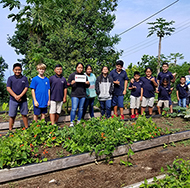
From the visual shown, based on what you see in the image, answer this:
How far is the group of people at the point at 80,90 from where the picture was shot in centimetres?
495

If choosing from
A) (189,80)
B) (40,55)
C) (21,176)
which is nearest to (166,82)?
(189,80)

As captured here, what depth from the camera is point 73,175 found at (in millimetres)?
3422

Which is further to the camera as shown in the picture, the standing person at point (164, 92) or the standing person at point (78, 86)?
the standing person at point (164, 92)

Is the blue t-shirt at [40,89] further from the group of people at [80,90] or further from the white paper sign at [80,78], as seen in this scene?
the white paper sign at [80,78]

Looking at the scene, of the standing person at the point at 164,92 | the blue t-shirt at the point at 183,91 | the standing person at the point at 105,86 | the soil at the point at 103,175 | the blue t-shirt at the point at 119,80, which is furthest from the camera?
the blue t-shirt at the point at 183,91

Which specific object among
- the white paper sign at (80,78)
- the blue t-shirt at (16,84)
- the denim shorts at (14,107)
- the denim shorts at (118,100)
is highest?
the white paper sign at (80,78)

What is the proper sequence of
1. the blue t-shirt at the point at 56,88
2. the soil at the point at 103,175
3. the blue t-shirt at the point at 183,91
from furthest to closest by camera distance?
1. the blue t-shirt at the point at 183,91
2. the blue t-shirt at the point at 56,88
3. the soil at the point at 103,175

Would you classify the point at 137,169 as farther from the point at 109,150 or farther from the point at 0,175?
the point at 0,175

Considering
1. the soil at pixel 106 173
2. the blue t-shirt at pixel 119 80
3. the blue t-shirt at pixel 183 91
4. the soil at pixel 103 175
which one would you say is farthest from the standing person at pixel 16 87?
the blue t-shirt at pixel 183 91

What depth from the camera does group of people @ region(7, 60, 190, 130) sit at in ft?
16.3

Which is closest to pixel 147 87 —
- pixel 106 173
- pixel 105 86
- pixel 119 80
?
pixel 119 80

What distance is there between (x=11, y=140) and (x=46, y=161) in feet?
2.51

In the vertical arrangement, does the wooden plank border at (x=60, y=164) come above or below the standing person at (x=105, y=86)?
below

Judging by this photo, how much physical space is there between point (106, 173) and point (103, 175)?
87 millimetres
